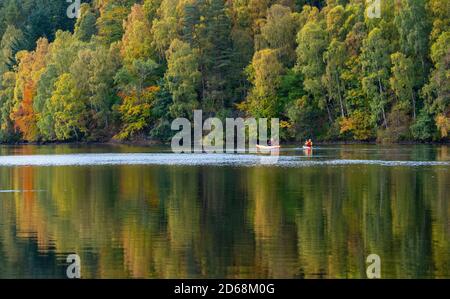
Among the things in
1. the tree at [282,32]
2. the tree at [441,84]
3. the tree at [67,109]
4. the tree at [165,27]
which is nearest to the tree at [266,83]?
the tree at [282,32]

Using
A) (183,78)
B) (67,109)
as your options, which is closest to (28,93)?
(67,109)

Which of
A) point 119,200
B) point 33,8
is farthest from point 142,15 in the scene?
point 119,200

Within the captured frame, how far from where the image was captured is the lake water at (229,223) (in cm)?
2189

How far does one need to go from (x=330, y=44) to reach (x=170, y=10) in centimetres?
2332

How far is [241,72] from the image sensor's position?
103m

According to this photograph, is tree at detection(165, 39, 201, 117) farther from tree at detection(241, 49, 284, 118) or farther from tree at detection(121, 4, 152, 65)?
tree at detection(121, 4, 152, 65)

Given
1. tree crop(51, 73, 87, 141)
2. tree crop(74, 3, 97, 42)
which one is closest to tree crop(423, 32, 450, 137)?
tree crop(51, 73, 87, 141)

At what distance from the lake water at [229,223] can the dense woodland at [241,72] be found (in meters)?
37.1

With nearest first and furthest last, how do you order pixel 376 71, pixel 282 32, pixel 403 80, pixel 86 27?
pixel 403 80 < pixel 376 71 < pixel 282 32 < pixel 86 27

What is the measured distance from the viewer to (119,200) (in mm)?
35750

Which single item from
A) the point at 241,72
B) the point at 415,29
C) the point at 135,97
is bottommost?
the point at 135,97

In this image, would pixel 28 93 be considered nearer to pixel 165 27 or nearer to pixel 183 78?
pixel 165 27

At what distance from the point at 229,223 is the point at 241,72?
7498cm
